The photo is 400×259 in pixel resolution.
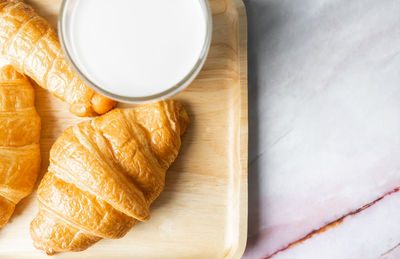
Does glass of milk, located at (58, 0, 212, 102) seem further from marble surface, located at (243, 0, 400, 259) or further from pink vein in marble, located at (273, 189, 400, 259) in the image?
pink vein in marble, located at (273, 189, 400, 259)

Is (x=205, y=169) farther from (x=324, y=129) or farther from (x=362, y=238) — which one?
(x=362, y=238)

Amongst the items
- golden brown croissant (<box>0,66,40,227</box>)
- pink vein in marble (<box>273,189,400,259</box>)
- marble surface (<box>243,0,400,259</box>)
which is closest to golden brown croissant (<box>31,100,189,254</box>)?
golden brown croissant (<box>0,66,40,227</box>)

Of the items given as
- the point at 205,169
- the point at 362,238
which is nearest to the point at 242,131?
the point at 205,169

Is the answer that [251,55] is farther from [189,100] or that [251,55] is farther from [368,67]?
[368,67]

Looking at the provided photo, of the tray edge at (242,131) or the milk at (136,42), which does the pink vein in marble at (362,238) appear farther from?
the milk at (136,42)

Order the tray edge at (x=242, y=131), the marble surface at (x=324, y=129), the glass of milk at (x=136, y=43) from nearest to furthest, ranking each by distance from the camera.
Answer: the glass of milk at (x=136, y=43) < the tray edge at (x=242, y=131) < the marble surface at (x=324, y=129)

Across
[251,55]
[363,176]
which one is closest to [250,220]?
[363,176]

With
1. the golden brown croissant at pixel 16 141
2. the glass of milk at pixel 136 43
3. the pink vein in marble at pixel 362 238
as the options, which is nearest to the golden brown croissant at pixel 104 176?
the golden brown croissant at pixel 16 141
